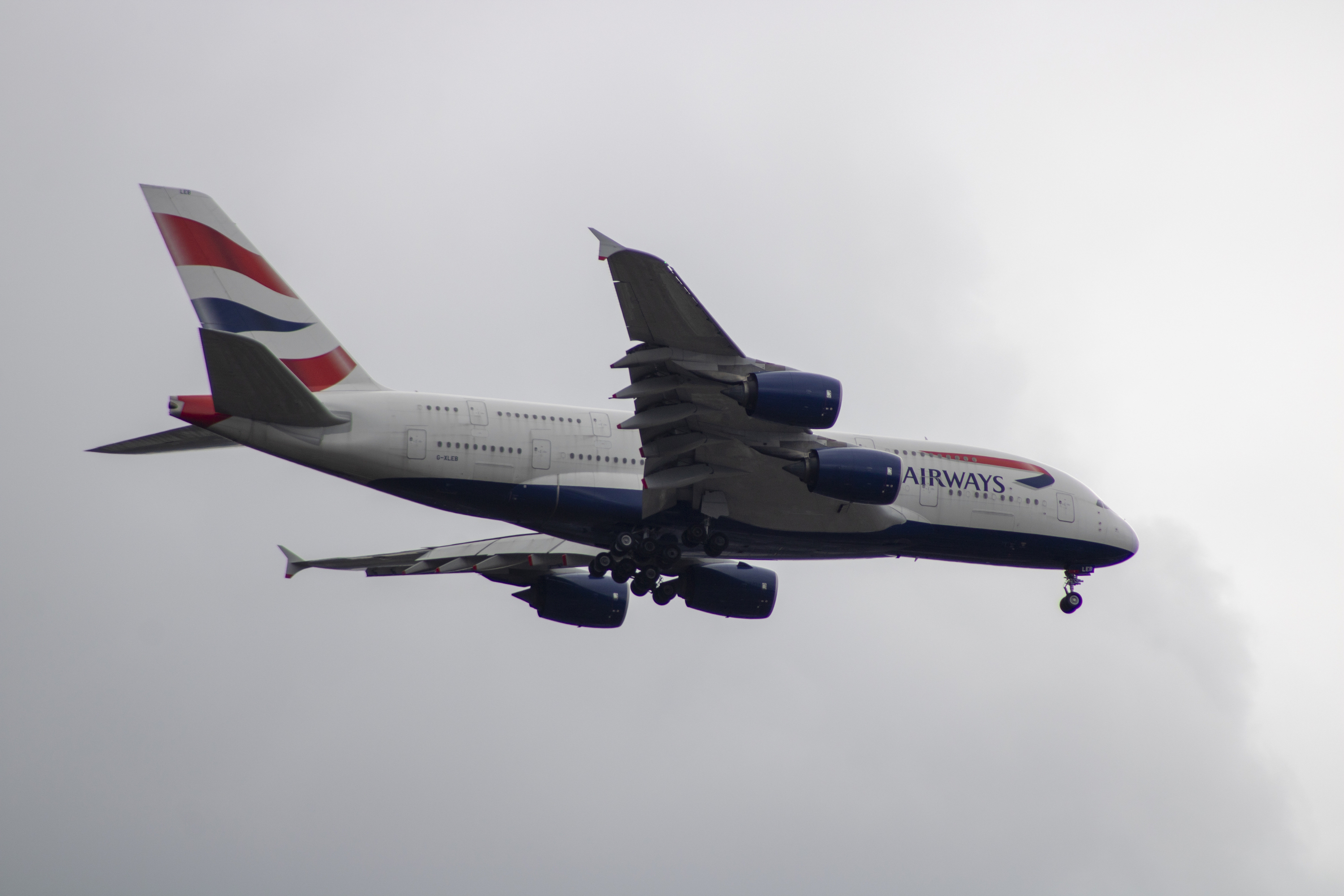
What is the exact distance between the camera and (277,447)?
72.3ft

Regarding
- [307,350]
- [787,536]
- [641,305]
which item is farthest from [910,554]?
[307,350]

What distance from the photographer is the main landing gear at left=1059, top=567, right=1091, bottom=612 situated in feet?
92.7

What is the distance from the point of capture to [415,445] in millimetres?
22891

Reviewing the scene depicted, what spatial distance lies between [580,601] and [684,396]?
912 centimetres

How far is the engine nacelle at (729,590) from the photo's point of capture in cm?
2772

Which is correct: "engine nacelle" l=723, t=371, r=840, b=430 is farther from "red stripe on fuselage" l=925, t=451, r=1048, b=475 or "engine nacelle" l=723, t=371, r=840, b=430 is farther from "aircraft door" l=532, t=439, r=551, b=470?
"red stripe on fuselage" l=925, t=451, r=1048, b=475

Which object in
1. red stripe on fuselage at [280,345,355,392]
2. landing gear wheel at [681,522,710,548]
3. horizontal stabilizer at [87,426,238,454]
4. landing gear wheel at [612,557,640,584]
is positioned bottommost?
landing gear wheel at [612,557,640,584]

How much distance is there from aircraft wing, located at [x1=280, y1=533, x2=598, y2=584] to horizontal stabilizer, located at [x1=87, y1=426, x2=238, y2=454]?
5.24 m

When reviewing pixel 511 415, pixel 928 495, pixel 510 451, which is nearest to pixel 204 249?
pixel 511 415

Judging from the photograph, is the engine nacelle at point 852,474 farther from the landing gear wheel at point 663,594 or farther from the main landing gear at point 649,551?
the landing gear wheel at point 663,594

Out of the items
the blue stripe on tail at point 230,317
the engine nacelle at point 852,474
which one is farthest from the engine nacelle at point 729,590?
the blue stripe on tail at point 230,317

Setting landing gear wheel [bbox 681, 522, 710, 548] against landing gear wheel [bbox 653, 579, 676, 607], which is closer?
landing gear wheel [bbox 681, 522, 710, 548]

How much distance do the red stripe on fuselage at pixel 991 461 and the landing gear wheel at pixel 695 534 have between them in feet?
17.7

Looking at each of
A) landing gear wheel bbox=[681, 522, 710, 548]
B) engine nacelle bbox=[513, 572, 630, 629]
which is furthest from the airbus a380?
engine nacelle bbox=[513, 572, 630, 629]
